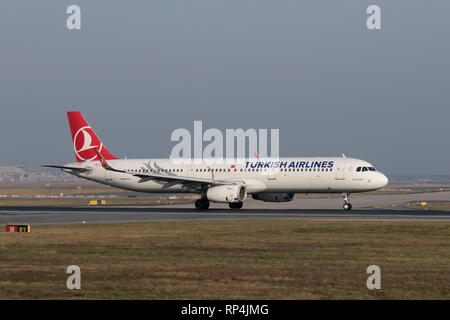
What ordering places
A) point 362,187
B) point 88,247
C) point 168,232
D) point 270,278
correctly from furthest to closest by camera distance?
1. point 362,187
2. point 168,232
3. point 88,247
4. point 270,278

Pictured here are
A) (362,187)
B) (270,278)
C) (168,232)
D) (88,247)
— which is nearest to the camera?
(270,278)

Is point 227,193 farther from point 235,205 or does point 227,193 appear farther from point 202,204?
point 235,205

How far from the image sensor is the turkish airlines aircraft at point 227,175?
5562cm

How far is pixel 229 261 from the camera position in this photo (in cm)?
2322

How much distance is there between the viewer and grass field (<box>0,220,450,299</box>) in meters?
17.5

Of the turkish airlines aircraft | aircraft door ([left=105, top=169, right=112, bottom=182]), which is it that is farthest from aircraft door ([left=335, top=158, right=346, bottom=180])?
aircraft door ([left=105, top=169, right=112, bottom=182])

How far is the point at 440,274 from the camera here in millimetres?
20281

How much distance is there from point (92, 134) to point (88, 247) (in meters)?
40.5

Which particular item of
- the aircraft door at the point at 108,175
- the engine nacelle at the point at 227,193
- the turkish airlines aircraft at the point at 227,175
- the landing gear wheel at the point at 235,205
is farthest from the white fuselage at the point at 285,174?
the engine nacelle at the point at 227,193

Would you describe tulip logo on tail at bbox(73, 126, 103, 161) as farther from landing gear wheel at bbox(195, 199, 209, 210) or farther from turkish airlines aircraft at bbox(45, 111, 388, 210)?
landing gear wheel at bbox(195, 199, 209, 210)

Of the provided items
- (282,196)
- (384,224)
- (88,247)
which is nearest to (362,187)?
(282,196)

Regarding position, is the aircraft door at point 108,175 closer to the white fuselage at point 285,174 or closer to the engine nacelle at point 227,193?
the white fuselage at point 285,174

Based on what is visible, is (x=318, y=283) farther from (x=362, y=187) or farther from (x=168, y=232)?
(x=362, y=187)
